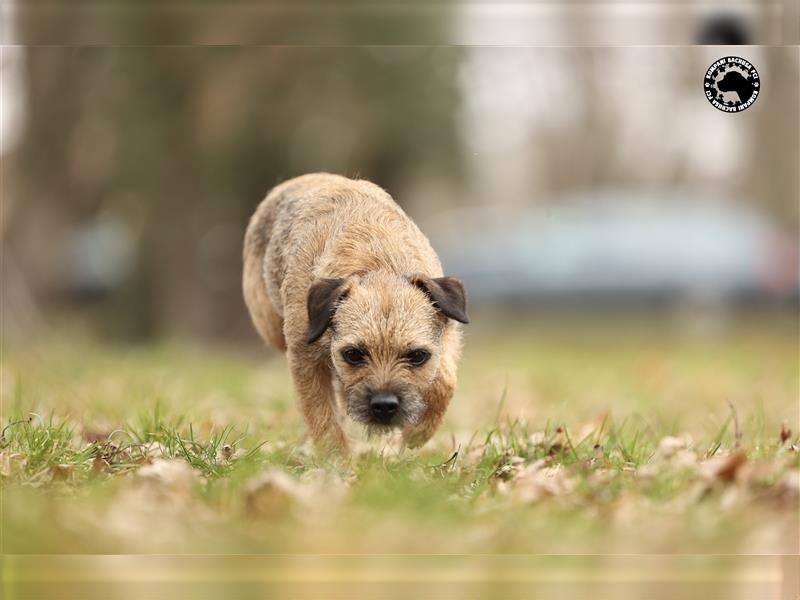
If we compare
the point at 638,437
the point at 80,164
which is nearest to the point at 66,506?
the point at 638,437

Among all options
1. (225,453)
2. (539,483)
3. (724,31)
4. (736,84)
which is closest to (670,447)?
(539,483)

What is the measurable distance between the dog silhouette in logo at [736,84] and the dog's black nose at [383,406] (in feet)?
5.85

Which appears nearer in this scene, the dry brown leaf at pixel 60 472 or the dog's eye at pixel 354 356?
the dry brown leaf at pixel 60 472

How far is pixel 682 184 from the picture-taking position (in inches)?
771

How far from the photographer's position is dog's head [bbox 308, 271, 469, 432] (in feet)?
13.3

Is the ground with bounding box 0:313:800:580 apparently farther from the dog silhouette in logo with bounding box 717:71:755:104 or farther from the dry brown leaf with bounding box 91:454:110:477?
the dog silhouette in logo with bounding box 717:71:755:104

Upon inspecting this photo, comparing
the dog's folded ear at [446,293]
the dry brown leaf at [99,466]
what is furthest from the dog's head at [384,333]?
the dry brown leaf at [99,466]

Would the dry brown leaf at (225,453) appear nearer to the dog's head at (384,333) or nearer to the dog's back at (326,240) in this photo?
the dog's head at (384,333)

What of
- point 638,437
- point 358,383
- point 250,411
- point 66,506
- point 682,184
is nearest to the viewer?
point 66,506

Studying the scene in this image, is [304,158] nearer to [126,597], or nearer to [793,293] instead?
[793,293]

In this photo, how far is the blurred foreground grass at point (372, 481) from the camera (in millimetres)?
2850

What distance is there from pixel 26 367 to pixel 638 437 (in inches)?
210

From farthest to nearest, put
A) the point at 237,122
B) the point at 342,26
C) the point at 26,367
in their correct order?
the point at 237,122
the point at 26,367
the point at 342,26

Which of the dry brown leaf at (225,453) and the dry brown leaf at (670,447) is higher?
the dry brown leaf at (670,447)
